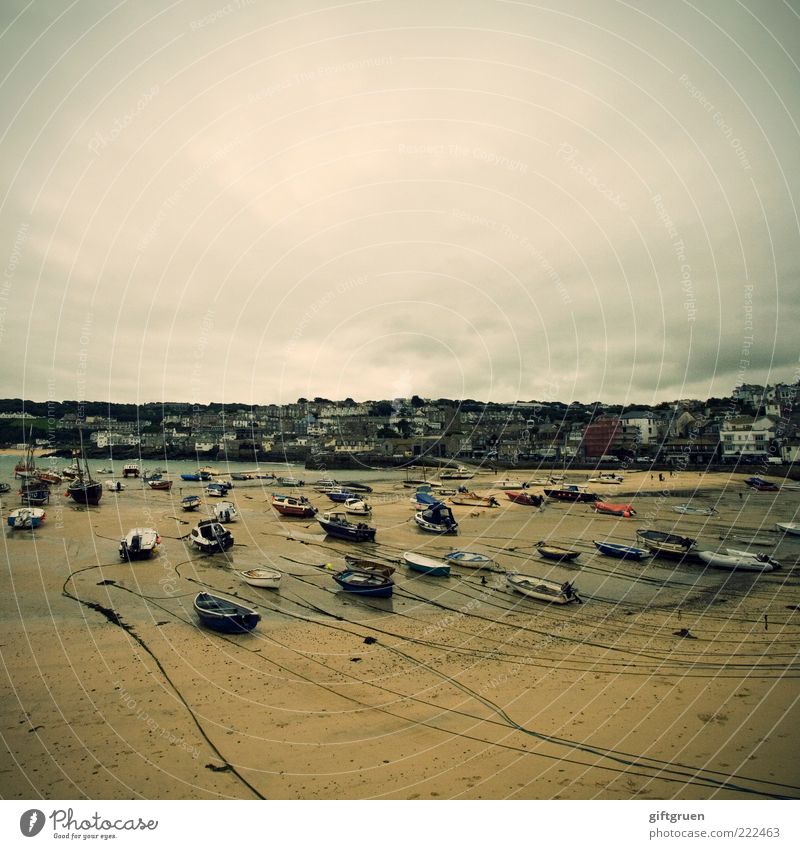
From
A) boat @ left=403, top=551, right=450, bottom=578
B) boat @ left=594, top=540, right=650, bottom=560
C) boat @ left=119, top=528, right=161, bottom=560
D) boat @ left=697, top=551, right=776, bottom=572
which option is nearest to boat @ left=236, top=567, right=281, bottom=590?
boat @ left=403, top=551, right=450, bottom=578

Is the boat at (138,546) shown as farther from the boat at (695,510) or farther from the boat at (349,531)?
the boat at (695,510)

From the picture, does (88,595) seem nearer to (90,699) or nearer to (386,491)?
(90,699)

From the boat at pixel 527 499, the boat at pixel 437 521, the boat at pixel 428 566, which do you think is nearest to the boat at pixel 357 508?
the boat at pixel 437 521

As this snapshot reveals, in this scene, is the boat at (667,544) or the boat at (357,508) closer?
the boat at (667,544)

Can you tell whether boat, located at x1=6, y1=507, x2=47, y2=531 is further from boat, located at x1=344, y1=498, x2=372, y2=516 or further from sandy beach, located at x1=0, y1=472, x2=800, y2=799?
boat, located at x1=344, y1=498, x2=372, y2=516
